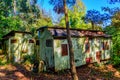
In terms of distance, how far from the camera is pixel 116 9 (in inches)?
780

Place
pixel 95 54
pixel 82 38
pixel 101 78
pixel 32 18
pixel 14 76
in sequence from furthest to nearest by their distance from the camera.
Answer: pixel 32 18 < pixel 95 54 < pixel 82 38 < pixel 101 78 < pixel 14 76

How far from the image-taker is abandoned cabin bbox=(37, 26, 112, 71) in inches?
820

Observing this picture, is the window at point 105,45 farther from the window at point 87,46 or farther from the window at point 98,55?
the window at point 87,46

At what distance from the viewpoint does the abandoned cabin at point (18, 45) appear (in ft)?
88.8

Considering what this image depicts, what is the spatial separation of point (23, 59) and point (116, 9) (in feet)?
46.2

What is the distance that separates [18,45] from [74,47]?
867cm

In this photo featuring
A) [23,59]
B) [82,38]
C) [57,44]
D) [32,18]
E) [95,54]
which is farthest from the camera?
[32,18]

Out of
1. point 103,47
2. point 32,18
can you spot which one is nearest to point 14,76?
point 103,47

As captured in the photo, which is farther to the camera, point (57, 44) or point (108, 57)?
point (108, 57)

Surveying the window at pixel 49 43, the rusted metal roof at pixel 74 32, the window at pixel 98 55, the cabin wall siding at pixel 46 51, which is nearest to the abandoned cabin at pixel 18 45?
the cabin wall siding at pixel 46 51

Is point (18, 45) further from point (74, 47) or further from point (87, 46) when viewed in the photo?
point (87, 46)

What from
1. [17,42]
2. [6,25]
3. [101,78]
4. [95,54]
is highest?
[6,25]

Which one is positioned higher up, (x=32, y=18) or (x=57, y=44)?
(x=32, y=18)

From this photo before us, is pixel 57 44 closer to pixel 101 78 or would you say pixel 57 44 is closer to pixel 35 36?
pixel 101 78
